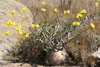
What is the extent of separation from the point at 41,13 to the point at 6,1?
1249 millimetres

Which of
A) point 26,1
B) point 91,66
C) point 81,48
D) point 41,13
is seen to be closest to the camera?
point 91,66

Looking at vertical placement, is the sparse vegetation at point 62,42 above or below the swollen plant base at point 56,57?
above

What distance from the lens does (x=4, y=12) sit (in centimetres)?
558

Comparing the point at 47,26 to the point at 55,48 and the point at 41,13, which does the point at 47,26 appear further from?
the point at 41,13

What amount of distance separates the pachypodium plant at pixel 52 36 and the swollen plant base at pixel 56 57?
0.08 meters

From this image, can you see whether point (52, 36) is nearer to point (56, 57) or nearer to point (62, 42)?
point (62, 42)

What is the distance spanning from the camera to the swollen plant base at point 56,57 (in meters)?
3.63

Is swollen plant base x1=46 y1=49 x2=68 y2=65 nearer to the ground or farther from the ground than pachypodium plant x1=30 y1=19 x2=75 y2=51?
nearer to the ground

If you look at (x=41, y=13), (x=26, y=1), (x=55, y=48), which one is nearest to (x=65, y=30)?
(x=55, y=48)

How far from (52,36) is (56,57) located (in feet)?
1.34

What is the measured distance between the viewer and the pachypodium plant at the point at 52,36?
363cm

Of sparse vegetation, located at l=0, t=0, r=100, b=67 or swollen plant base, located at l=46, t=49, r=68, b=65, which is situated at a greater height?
sparse vegetation, located at l=0, t=0, r=100, b=67

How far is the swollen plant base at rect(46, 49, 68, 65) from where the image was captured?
3.63m

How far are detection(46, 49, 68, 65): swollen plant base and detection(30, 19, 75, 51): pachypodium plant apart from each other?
0.25ft
